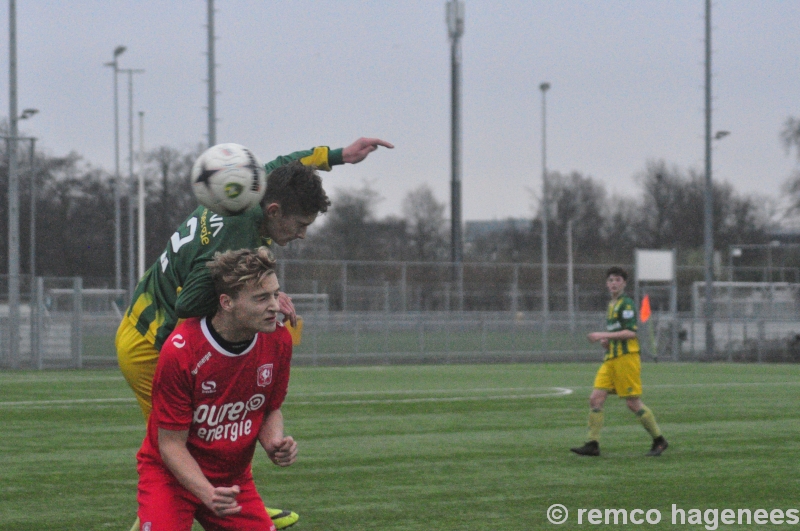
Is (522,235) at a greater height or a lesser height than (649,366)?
greater

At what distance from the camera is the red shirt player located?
14.2 feet

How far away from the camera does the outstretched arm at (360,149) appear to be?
633 cm

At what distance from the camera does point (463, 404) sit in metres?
16.8

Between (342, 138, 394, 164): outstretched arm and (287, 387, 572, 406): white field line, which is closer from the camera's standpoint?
(342, 138, 394, 164): outstretched arm

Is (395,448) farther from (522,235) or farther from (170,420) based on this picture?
(522,235)

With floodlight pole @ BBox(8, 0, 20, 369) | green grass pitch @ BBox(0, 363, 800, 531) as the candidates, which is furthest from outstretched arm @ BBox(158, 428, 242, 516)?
floodlight pole @ BBox(8, 0, 20, 369)

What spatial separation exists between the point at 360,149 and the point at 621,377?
19.1ft

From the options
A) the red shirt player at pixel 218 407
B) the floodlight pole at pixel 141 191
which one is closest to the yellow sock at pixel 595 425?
the red shirt player at pixel 218 407

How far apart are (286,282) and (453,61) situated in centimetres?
1283

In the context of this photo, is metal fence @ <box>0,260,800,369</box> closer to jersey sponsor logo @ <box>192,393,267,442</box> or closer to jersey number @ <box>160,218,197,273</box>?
jersey number @ <box>160,218,197,273</box>

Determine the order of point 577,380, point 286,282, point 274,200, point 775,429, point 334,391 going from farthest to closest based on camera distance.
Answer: point 286,282 < point 577,380 < point 334,391 < point 775,429 < point 274,200

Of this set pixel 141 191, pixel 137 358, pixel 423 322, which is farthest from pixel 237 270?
pixel 141 191

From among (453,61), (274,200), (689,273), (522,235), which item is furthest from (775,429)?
(522,235)

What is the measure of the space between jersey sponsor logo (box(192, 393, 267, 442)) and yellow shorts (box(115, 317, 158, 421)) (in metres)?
1.32
